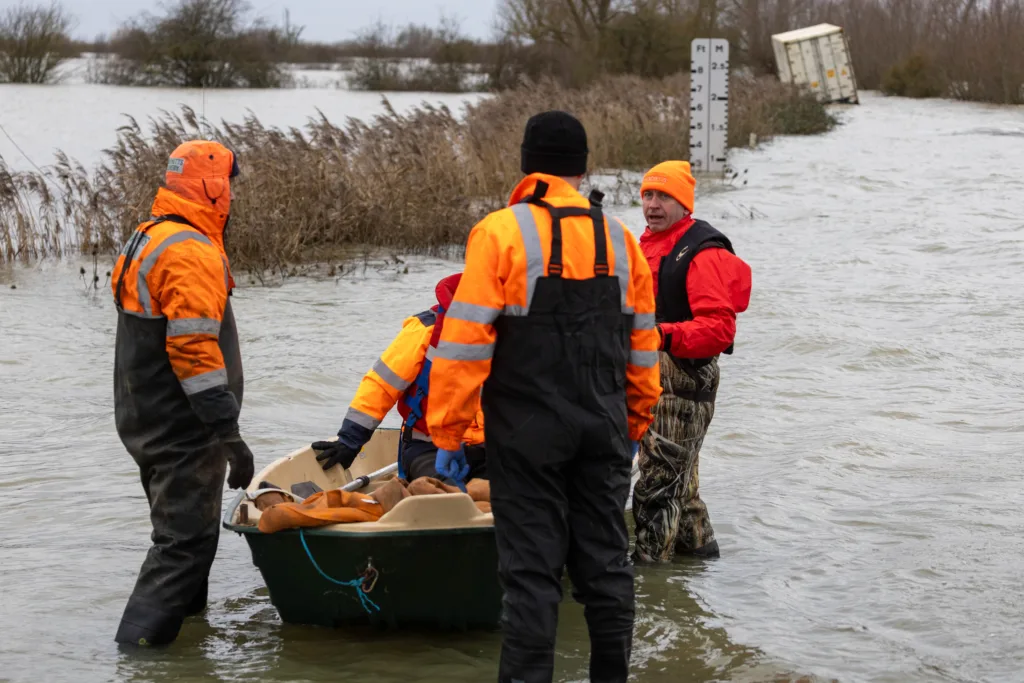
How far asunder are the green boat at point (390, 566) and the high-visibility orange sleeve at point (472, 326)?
0.82m

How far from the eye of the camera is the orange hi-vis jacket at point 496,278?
3.64 meters

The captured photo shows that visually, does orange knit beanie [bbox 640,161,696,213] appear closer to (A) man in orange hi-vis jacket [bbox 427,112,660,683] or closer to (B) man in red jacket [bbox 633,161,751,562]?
(B) man in red jacket [bbox 633,161,751,562]

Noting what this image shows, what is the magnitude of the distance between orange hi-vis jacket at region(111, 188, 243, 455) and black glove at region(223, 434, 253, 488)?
55 mm

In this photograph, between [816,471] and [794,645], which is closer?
[794,645]

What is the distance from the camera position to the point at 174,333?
4.25 metres

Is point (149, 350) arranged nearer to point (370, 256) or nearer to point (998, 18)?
point (370, 256)

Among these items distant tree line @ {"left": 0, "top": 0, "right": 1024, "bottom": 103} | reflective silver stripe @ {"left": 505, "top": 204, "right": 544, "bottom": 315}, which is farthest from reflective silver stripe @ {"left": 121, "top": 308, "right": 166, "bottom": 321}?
distant tree line @ {"left": 0, "top": 0, "right": 1024, "bottom": 103}

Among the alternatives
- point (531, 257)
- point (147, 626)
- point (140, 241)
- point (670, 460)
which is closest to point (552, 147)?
point (531, 257)

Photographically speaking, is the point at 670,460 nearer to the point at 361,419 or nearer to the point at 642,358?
the point at 361,419

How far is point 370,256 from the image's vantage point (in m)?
14.8

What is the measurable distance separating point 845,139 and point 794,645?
1026 inches

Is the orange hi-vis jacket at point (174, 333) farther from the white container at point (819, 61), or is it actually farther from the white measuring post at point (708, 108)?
the white container at point (819, 61)

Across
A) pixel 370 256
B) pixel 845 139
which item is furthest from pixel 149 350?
pixel 845 139

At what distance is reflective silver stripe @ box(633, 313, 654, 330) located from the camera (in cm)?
388
